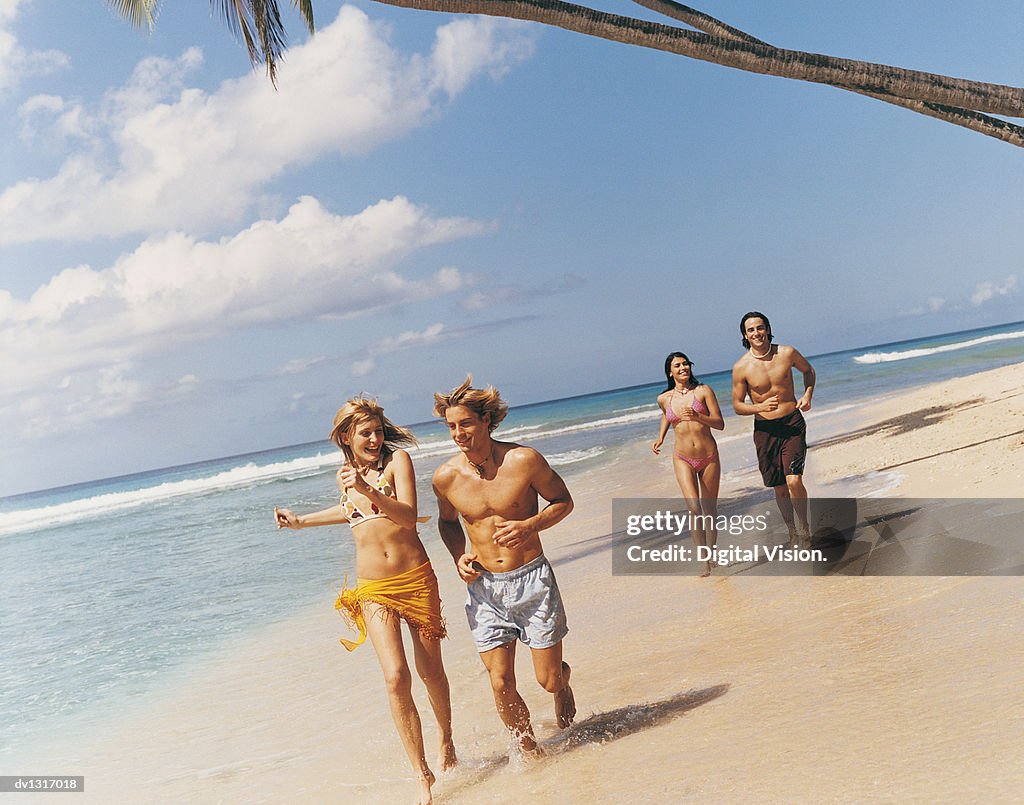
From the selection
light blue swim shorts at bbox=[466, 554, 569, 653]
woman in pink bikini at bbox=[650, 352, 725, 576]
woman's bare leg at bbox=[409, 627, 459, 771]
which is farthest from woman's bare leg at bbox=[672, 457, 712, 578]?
woman's bare leg at bbox=[409, 627, 459, 771]

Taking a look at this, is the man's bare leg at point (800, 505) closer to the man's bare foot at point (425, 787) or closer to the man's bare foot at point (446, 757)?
the man's bare foot at point (446, 757)

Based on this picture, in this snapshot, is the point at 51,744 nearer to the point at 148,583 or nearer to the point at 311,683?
the point at 311,683

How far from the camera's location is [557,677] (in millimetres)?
4129

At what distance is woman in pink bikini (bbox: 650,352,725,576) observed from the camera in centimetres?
742

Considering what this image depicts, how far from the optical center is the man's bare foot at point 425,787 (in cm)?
385

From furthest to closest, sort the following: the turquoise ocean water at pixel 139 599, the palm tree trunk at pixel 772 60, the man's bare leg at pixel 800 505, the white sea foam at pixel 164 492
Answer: the white sea foam at pixel 164 492
the man's bare leg at pixel 800 505
the turquoise ocean water at pixel 139 599
the palm tree trunk at pixel 772 60

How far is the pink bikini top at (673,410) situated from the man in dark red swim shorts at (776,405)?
0.26m

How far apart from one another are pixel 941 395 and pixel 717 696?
17.9 m

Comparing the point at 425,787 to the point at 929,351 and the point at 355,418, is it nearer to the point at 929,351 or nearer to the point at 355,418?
the point at 355,418

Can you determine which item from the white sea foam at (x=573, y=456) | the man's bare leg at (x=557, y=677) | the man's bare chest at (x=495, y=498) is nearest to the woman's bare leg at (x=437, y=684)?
the man's bare leg at (x=557, y=677)

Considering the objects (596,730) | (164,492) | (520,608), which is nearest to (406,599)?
(520,608)

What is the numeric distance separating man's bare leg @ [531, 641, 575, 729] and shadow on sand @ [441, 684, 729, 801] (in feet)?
A: 0.27

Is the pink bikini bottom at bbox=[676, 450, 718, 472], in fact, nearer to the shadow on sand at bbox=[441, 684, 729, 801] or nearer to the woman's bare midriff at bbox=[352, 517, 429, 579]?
the shadow on sand at bbox=[441, 684, 729, 801]

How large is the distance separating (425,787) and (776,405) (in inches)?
181
